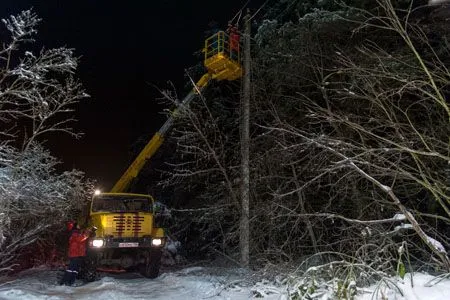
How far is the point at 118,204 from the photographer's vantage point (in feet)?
46.7

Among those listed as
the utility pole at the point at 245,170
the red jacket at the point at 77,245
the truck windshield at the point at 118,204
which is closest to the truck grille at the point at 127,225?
the truck windshield at the point at 118,204

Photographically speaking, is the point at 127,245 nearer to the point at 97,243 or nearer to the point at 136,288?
the point at 97,243

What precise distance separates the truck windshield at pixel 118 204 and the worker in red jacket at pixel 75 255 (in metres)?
1.68

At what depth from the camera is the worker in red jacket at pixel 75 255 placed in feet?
39.9

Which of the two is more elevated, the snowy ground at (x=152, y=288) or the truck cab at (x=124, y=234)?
the truck cab at (x=124, y=234)

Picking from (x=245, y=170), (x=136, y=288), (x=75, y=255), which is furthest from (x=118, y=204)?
(x=245, y=170)

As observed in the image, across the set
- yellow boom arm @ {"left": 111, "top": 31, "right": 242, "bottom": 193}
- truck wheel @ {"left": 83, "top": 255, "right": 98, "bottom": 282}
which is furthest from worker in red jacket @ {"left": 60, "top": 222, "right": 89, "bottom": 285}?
yellow boom arm @ {"left": 111, "top": 31, "right": 242, "bottom": 193}

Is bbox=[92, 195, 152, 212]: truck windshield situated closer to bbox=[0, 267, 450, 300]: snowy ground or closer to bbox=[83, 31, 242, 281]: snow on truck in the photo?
bbox=[83, 31, 242, 281]: snow on truck

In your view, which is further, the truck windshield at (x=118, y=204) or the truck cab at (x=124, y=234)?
the truck windshield at (x=118, y=204)

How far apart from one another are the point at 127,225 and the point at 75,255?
195 cm

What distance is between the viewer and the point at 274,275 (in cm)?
1093

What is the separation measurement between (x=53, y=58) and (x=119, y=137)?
2865 centimetres

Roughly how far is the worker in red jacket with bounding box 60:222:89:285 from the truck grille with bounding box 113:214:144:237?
134 cm

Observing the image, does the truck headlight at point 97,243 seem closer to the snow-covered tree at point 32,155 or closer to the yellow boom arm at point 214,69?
the snow-covered tree at point 32,155
